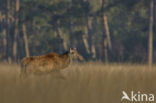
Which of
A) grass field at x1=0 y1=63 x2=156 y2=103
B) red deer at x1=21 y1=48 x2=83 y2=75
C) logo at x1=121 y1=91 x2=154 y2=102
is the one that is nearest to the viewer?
grass field at x1=0 y1=63 x2=156 y2=103

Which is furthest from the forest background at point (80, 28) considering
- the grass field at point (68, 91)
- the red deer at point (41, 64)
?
the grass field at point (68, 91)

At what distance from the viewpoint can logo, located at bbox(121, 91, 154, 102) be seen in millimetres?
8452

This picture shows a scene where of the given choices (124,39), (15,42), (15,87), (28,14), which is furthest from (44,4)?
(15,87)

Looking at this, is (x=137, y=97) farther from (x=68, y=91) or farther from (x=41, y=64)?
(x=41, y=64)

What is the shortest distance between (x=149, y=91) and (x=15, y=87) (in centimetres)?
285

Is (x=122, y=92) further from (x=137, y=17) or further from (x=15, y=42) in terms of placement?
(x=137, y=17)

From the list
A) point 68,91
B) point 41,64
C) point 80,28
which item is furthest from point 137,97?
point 80,28

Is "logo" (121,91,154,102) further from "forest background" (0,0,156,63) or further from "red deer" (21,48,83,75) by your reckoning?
"forest background" (0,0,156,63)

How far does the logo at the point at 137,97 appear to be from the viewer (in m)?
8.45

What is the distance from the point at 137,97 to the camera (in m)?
8.79

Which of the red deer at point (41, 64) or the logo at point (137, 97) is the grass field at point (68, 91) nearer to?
the logo at point (137, 97)

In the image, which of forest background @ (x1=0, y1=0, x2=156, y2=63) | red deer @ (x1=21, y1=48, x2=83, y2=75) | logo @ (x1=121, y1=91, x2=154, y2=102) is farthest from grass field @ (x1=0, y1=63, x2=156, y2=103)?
forest background @ (x1=0, y1=0, x2=156, y2=63)

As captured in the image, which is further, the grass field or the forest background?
the forest background

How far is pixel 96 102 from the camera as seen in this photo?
26.1ft
